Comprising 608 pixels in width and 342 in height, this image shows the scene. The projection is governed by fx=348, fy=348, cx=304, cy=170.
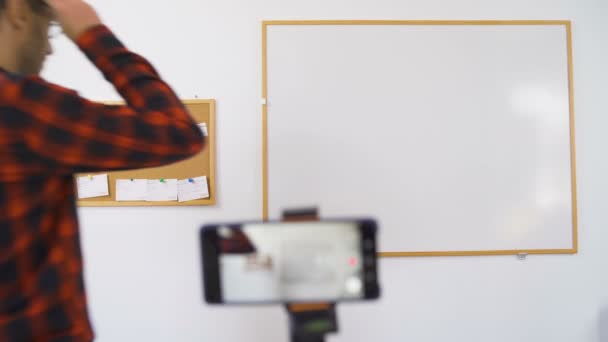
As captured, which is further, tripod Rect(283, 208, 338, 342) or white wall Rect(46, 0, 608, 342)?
white wall Rect(46, 0, 608, 342)

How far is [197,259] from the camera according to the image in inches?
56.7

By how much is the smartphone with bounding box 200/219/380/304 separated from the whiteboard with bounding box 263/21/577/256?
92cm

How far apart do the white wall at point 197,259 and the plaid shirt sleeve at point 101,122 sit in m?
0.97

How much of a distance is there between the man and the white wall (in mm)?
926

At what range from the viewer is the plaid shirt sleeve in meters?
0.40

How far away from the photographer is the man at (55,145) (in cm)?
41

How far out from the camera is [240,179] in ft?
4.70

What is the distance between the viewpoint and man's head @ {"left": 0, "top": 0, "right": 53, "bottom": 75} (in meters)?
0.48

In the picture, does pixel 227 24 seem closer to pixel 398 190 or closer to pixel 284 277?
pixel 398 190

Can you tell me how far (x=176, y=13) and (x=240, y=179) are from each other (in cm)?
74

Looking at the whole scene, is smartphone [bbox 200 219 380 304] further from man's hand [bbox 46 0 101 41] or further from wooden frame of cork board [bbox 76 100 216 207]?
wooden frame of cork board [bbox 76 100 216 207]

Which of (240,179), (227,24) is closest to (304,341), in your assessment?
(240,179)

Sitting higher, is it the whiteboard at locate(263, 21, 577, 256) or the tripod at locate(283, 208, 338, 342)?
the whiteboard at locate(263, 21, 577, 256)

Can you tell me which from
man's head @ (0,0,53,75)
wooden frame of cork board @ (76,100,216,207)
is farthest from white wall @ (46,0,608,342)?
man's head @ (0,0,53,75)
